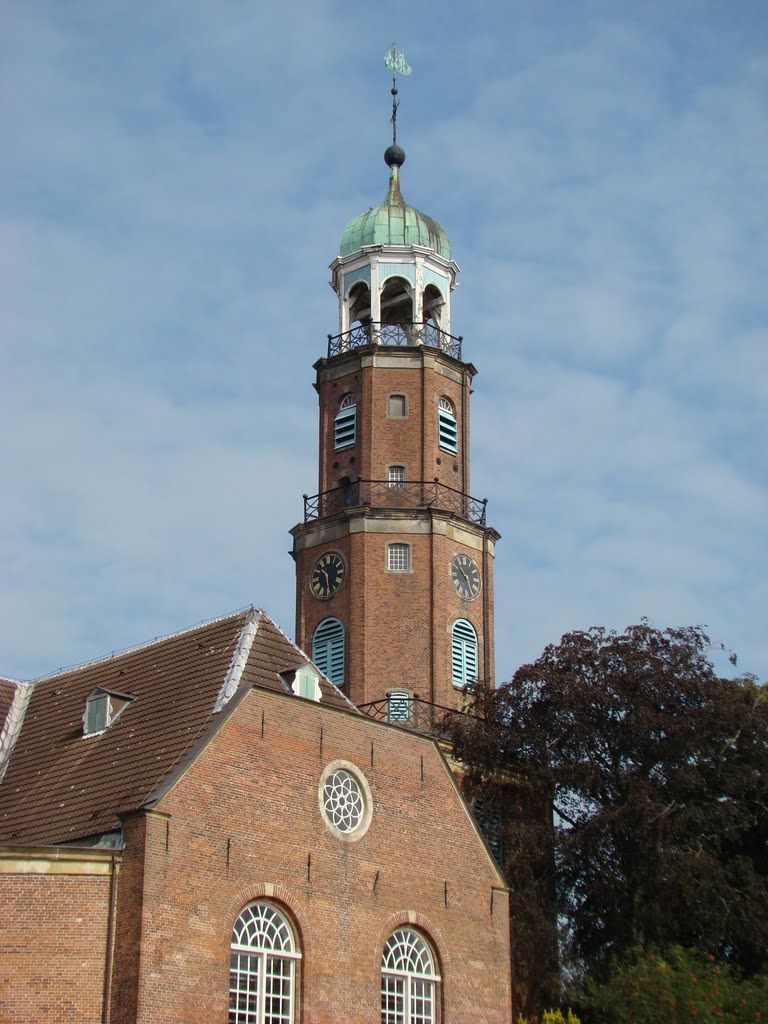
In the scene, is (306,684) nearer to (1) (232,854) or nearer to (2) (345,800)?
(2) (345,800)

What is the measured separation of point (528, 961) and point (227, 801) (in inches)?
539

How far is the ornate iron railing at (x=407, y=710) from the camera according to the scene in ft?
160

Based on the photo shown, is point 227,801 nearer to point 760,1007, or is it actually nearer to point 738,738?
point 760,1007

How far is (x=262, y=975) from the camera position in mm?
31328

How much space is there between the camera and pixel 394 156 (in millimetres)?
61969

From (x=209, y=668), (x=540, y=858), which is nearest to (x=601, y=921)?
(x=540, y=858)

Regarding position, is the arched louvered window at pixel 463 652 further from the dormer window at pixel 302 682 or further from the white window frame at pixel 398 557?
the dormer window at pixel 302 682

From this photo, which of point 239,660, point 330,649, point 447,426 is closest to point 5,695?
point 239,660

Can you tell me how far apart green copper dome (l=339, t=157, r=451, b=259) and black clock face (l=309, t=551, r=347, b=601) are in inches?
514

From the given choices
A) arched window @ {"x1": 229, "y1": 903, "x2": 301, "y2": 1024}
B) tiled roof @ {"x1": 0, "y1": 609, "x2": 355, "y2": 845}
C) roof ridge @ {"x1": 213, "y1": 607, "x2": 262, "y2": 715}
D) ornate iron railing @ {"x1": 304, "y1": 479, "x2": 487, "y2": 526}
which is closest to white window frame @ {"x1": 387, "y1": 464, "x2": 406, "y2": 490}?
ornate iron railing @ {"x1": 304, "y1": 479, "x2": 487, "y2": 526}

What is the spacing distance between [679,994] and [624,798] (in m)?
8.92

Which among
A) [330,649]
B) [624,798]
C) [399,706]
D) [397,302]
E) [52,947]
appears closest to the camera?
[52,947]

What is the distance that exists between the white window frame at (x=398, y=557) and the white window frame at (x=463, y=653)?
258 centimetres

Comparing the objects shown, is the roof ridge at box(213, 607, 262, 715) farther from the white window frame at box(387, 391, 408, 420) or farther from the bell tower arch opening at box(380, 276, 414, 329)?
the bell tower arch opening at box(380, 276, 414, 329)
